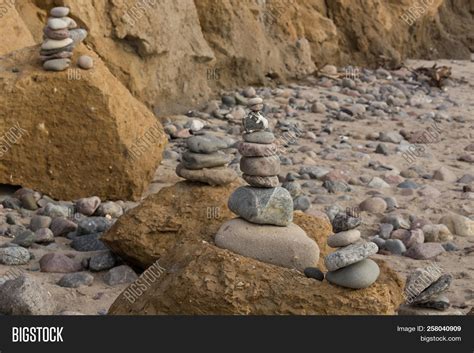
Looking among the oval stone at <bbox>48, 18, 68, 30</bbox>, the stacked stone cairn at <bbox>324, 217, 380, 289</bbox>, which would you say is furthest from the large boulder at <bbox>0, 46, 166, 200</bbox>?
the stacked stone cairn at <bbox>324, 217, 380, 289</bbox>

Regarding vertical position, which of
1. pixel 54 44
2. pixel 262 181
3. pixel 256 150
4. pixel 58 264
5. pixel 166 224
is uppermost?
pixel 54 44

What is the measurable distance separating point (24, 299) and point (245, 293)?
125cm

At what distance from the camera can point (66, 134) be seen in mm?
6871

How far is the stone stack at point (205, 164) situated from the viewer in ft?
18.8

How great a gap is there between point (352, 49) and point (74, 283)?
9.70m

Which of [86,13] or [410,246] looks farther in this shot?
[86,13]

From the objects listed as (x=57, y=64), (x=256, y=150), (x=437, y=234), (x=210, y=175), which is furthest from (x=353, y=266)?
(x=57, y=64)

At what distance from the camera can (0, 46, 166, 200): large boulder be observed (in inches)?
267

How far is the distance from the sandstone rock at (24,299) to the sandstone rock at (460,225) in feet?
10.7

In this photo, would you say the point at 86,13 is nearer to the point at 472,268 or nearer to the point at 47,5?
the point at 47,5

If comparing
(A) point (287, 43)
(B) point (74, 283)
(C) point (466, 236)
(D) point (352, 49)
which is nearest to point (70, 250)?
(B) point (74, 283)

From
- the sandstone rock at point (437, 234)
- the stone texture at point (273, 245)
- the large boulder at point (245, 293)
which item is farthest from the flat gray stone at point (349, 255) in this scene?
the sandstone rock at point (437, 234)

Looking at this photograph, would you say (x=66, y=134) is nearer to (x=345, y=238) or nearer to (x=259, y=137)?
(x=259, y=137)

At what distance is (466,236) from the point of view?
21.4 ft
